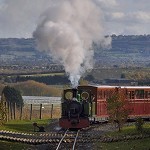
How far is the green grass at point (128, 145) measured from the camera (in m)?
25.2

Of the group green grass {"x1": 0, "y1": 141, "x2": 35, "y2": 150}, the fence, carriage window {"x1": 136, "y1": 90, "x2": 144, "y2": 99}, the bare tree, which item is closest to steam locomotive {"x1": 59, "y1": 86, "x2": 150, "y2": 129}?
carriage window {"x1": 136, "y1": 90, "x2": 144, "y2": 99}

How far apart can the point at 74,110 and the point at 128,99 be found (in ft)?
23.4

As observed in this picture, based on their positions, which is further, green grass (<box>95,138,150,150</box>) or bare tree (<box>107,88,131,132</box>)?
bare tree (<box>107,88,131,132</box>)

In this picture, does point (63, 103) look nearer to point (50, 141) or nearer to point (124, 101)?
point (124, 101)

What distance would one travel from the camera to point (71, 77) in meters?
42.8

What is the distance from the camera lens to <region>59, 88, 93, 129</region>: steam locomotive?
35969 mm

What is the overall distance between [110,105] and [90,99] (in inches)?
89.7

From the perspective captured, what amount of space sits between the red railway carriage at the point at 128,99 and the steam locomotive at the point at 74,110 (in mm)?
1328

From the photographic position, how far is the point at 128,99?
4166cm

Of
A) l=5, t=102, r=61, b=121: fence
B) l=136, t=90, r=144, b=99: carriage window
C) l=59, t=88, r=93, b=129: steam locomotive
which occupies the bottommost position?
l=5, t=102, r=61, b=121: fence

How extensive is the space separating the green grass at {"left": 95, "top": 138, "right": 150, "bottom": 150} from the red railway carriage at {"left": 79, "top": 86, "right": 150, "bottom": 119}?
8.78m

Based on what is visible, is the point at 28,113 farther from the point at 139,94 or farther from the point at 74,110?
the point at 74,110

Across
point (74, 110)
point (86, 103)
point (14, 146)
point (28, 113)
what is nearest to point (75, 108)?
point (74, 110)

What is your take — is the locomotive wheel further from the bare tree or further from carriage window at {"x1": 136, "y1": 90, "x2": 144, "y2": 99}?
carriage window at {"x1": 136, "y1": 90, "x2": 144, "y2": 99}
